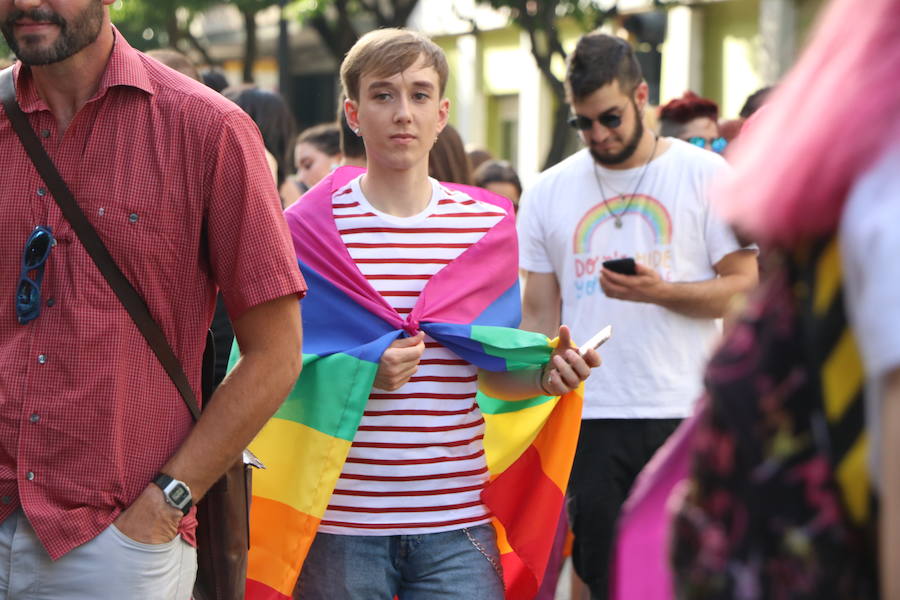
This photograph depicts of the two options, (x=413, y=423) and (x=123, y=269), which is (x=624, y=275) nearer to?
(x=413, y=423)

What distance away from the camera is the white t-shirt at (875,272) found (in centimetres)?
142

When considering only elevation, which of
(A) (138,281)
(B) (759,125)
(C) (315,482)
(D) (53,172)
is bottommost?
(C) (315,482)

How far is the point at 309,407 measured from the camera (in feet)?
14.1

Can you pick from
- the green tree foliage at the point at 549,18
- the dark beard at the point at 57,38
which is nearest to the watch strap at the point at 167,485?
the dark beard at the point at 57,38

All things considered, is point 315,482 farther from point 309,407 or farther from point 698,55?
point 698,55

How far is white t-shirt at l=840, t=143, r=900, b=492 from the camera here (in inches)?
55.9

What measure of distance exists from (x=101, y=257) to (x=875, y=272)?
2.10 m

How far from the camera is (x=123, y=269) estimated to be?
321 centimetres

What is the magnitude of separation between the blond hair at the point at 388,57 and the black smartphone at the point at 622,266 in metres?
1.03

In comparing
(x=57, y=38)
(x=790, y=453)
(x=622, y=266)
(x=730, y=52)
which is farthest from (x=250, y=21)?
(x=790, y=453)

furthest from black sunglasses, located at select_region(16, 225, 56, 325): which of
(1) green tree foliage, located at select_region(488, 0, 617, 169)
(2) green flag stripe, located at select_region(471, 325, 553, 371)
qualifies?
(1) green tree foliage, located at select_region(488, 0, 617, 169)

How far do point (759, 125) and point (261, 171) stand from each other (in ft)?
5.90

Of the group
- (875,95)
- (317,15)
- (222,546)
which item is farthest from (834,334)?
(317,15)

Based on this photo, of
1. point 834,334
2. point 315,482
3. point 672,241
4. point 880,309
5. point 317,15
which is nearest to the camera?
point 880,309
